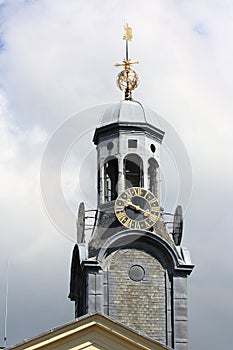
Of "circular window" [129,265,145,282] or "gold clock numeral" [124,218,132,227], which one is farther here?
"gold clock numeral" [124,218,132,227]

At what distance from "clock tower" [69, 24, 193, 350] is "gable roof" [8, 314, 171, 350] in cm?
739

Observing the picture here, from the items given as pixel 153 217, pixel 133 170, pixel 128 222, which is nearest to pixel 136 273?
pixel 128 222

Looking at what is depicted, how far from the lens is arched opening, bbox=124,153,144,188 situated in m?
46.3

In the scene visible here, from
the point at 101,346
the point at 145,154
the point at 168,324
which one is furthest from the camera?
the point at 145,154

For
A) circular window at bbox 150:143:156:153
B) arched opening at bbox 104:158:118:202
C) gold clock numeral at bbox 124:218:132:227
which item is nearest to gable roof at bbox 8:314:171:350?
gold clock numeral at bbox 124:218:132:227

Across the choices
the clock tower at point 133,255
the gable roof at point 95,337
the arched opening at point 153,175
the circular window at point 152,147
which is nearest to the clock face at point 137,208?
the clock tower at point 133,255

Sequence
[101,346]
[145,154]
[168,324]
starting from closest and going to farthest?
[101,346] < [168,324] < [145,154]

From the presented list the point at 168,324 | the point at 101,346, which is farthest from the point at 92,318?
the point at 168,324

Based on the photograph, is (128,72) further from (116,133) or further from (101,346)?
(101,346)

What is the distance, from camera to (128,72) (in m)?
48.5

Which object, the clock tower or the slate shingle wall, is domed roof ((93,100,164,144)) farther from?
the slate shingle wall

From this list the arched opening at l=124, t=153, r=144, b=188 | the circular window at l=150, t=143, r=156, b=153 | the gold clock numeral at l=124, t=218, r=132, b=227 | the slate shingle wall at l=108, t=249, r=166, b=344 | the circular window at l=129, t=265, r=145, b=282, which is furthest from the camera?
the circular window at l=150, t=143, r=156, b=153

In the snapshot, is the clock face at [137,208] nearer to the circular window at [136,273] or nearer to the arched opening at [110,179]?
the circular window at [136,273]

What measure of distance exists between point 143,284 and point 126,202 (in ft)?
11.3
